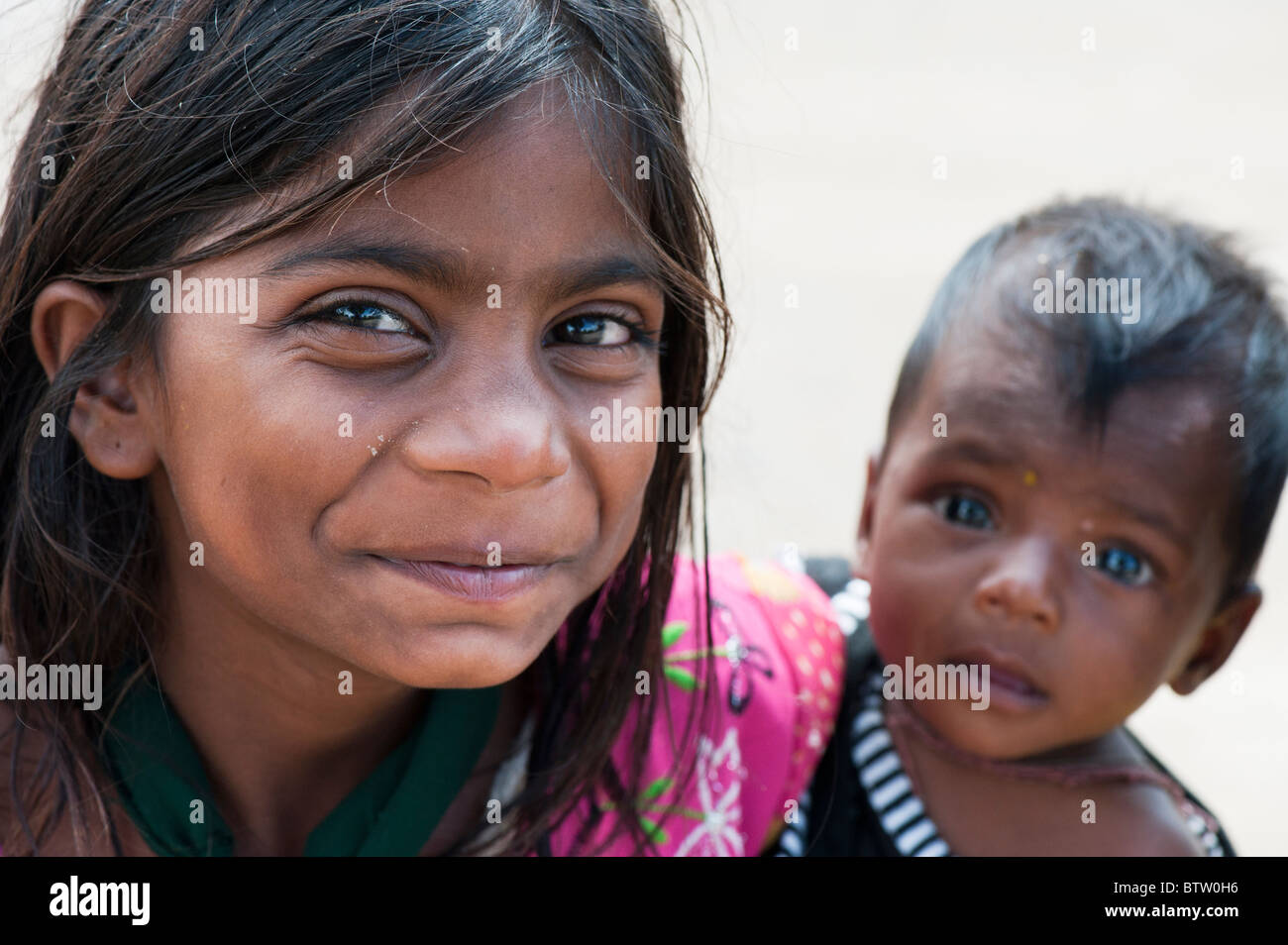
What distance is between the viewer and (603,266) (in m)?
1.35

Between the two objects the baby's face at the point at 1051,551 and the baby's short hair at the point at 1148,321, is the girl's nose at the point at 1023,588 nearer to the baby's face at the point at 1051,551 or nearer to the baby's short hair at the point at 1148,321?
the baby's face at the point at 1051,551

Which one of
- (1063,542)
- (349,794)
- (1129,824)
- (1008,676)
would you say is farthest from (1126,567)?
(349,794)

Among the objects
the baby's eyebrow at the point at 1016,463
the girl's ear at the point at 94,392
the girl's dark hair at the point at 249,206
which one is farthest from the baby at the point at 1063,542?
the girl's ear at the point at 94,392

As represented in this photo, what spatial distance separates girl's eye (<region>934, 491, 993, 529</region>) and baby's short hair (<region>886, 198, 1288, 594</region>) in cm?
14

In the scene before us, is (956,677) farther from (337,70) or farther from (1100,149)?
(1100,149)

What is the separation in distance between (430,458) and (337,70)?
1.15 feet

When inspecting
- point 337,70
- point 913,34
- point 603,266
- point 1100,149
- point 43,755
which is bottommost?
point 43,755

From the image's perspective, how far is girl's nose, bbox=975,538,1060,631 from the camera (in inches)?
64.9

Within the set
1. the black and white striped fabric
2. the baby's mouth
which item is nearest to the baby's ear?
the black and white striped fabric

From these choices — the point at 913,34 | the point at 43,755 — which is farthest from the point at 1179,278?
the point at 913,34

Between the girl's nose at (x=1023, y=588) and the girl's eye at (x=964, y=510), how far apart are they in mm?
65

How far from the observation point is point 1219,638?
1813 millimetres

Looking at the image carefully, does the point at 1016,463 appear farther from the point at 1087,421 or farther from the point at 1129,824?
the point at 1129,824

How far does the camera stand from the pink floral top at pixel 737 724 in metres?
1.68
